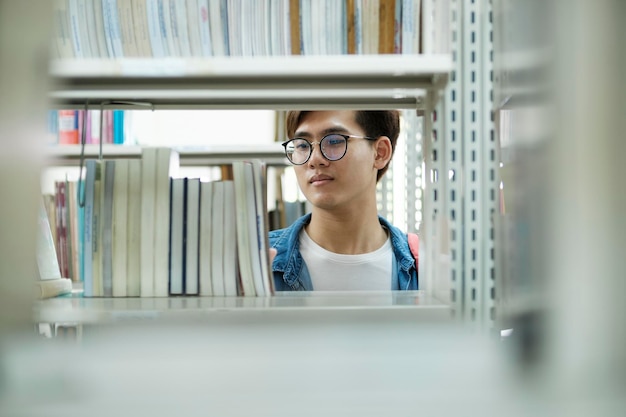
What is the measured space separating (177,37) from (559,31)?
694 millimetres

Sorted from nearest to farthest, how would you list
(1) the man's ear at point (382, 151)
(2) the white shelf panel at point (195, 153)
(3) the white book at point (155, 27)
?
(3) the white book at point (155, 27) → (1) the man's ear at point (382, 151) → (2) the white shelf panel at point (195, 153)

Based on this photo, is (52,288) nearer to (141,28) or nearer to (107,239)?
(107,239)

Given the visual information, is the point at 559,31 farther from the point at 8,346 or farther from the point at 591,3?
the point at 8,346

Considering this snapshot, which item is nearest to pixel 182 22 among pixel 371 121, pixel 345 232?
pixel 371 121

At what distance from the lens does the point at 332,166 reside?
5.19 ft

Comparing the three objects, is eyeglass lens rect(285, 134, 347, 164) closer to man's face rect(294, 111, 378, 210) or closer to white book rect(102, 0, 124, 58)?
man's face rect(294, 111, 378, 210)

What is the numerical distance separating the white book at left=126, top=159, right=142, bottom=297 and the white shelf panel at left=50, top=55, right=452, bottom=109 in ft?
0.55

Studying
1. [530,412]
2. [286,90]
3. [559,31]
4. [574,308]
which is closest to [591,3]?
[559,31]

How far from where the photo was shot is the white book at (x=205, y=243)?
3.53ft

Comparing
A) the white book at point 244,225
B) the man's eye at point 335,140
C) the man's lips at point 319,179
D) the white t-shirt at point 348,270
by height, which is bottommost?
the white t-shirt at point 348,270

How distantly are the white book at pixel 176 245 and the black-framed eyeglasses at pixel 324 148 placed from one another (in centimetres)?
54

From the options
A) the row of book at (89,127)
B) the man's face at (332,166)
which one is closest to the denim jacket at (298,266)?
the man's face at (332,166)

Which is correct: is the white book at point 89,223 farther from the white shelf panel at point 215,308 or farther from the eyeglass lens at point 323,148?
the eyeglass lens at point 323,148

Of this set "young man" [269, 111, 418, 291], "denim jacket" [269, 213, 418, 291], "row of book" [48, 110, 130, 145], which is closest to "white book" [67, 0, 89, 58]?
"young man" [269, 111, 418, 291]
